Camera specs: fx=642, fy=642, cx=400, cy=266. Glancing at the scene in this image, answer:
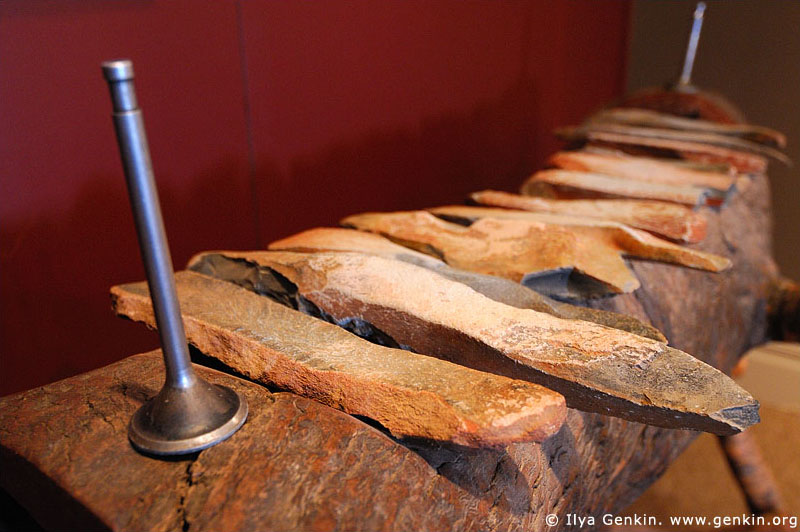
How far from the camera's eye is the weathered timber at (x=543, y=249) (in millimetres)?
1102

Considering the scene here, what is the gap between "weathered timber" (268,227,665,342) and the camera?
3.10 ft

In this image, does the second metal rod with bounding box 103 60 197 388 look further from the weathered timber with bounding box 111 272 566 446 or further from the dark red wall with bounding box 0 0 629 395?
the dark red wall with bounding box 0 0 629 395

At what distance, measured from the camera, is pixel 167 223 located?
1.48 m

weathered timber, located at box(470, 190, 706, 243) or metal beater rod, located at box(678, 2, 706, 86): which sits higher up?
metal beater rod, located at box(678, 2, 706, 86)

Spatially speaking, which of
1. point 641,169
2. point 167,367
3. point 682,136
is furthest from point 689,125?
point 167,367

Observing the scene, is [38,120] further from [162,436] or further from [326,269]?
[162,436]

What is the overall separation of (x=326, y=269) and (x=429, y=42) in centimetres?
130

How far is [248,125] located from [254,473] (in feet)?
3.52

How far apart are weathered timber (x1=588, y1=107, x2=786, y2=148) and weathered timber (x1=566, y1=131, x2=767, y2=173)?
0.30 ft

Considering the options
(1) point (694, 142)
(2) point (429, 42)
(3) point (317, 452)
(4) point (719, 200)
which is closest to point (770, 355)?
(1) point (694, 142)

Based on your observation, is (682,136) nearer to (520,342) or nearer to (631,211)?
(631,211)

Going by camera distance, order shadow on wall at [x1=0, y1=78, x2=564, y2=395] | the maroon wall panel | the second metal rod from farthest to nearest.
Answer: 1. the maroon wall panel
2. shadow on wall at [x1=0, y1=78, x2=564, y2=395]
3. the second metal rod

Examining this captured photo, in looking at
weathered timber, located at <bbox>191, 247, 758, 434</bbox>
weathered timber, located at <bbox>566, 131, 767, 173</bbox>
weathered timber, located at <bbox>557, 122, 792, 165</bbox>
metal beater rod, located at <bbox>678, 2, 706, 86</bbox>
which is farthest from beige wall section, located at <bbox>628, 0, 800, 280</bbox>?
weathered timber, located at <bbox>191, 247, 758, 434</bbox>

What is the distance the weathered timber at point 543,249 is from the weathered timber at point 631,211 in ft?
0.35
